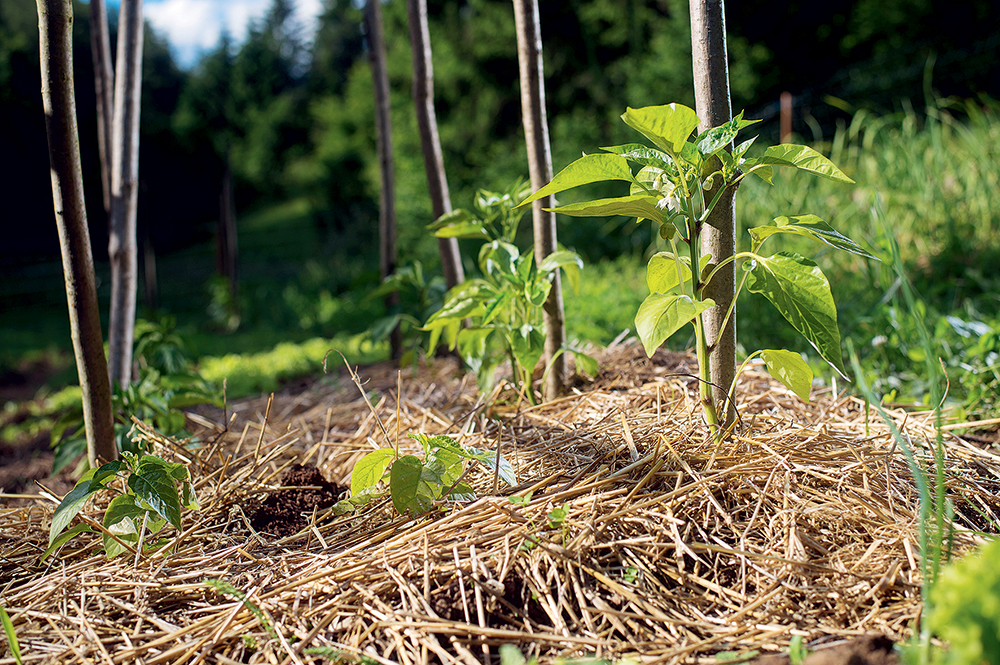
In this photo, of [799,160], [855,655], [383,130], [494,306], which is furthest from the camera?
[383,130]

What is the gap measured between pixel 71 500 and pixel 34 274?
11.5 metres

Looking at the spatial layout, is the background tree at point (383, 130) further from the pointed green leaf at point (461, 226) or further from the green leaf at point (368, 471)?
the green leaf at point (368, 471)

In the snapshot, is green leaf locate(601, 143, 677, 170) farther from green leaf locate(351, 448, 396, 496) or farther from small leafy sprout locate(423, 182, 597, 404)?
green leaf locate(351, 448, 396, 496)

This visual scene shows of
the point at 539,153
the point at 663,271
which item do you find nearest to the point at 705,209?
the point at 663,271

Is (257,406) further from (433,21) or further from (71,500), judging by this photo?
(433,21)

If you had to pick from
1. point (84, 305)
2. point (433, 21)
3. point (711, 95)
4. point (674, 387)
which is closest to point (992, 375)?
point (674, 387)

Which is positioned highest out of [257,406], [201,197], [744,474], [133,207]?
[201,197]

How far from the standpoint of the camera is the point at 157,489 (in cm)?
111

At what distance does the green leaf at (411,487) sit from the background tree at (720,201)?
602 millimetres

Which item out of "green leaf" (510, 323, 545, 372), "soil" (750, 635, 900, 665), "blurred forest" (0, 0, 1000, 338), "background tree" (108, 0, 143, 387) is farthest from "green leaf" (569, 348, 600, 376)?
"blurred forest" (0, 0, 1000, 338)

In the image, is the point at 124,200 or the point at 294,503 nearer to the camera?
the point at 294,503

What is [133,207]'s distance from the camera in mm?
1980

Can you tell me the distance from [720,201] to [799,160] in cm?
16

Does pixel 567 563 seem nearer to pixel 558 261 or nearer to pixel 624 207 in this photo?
pixel 624 207
